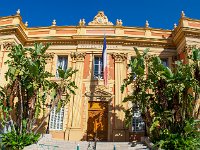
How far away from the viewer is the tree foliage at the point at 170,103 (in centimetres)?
1370

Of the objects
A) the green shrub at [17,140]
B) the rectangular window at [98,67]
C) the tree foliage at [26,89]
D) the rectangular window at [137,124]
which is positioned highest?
the rectangular window at [98,67]

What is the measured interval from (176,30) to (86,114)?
892 cm

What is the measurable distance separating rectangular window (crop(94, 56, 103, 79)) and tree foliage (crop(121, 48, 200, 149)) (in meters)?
5.03

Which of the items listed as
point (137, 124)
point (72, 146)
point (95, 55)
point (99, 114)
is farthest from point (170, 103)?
point (95, 55)

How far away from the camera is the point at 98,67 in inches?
817

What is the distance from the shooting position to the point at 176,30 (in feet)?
67.3

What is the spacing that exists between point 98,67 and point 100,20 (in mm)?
4243

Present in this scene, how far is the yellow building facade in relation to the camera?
61.4ft

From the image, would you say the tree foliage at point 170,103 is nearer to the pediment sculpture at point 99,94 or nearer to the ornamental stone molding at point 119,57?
the pediment sculpture at point 99,94

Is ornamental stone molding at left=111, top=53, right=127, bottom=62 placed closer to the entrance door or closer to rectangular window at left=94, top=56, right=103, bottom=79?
rectangular window at left=94, top=56, right=103, bottom=79

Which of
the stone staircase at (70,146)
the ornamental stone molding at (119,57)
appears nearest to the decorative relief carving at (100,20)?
the ornamental stone molding at (119,57)

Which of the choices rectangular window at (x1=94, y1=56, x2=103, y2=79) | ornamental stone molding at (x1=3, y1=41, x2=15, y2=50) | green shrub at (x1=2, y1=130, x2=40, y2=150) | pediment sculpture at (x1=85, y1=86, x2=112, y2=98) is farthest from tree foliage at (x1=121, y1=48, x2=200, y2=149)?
ornamental stone molding at (x1=3, y1=41, x2=15, y2=50)

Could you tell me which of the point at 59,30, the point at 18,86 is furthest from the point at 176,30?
the point at 18,86

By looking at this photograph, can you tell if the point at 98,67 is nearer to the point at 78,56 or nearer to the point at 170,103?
the point at 78,56
